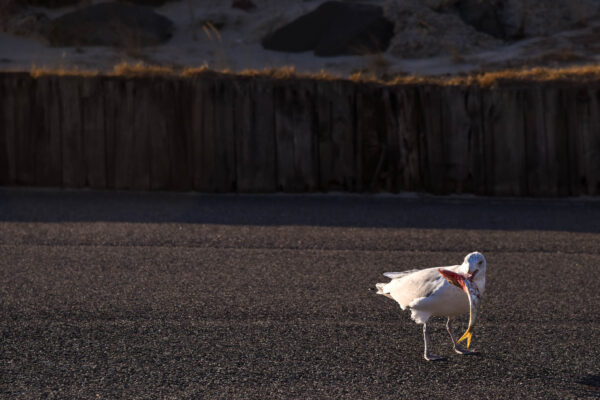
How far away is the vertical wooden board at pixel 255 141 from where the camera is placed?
11.7 metres

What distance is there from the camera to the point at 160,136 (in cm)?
1175

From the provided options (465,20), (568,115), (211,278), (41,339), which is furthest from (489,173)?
(465,20)

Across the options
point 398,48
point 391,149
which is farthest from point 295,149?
point 398,48

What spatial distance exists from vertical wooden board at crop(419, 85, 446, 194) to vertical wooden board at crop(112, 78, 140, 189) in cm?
472

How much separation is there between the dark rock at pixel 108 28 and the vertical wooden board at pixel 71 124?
1125 centimetres

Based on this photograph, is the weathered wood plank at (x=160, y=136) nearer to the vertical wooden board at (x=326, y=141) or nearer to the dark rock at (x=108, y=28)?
the vertical wooden board at (x=326, y=141)

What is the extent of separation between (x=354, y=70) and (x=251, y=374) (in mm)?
16421

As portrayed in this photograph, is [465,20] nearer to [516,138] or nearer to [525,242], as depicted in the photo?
[516,138]

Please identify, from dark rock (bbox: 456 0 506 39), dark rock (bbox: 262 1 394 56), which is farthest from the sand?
dark rock (bbox: 456 0 506 39)

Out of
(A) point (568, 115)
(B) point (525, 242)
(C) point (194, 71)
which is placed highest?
(C) point (194, 71)

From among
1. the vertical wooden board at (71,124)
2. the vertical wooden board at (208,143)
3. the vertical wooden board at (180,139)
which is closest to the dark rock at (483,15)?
the vertical wooden board at (208,143)

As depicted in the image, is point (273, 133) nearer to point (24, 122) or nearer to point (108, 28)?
point (24, 122)

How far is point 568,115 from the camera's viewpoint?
11.4 m

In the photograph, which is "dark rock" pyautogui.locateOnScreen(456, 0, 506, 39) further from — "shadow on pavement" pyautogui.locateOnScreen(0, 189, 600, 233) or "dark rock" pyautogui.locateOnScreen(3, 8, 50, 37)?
"dark rock" pyautogui.locateOnScreen(3, 8, 50, 37)
